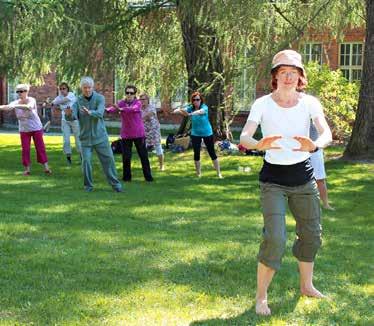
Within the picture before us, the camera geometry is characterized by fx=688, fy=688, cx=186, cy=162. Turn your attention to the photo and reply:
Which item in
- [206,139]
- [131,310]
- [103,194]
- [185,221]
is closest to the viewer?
[131,310]

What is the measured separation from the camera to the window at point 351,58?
95.7 ft

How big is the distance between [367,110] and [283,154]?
33.7 feet

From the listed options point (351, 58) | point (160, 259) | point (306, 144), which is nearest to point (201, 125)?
point (160, 259)

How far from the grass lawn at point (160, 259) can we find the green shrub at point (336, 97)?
30.6ft

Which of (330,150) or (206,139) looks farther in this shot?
(330,150)

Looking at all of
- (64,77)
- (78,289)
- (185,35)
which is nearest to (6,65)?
(64,77)

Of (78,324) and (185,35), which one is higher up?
(185,35)

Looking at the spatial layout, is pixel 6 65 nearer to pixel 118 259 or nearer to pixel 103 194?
pixel 103 194

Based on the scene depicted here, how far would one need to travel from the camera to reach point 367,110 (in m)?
14.5

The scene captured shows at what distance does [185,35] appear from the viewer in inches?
678

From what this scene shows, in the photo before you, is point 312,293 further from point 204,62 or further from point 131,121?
point 204,62

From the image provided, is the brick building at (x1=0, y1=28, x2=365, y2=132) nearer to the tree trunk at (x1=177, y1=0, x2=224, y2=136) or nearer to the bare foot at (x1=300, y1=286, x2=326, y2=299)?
the tree trunk at (x1=177, y1=0, x2=224, y2=136)

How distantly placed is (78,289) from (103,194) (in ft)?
17.9

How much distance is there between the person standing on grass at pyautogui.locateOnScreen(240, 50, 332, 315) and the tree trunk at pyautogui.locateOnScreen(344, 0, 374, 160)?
986cm
